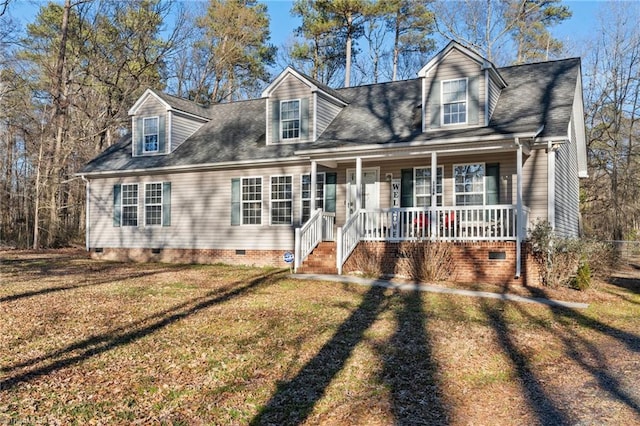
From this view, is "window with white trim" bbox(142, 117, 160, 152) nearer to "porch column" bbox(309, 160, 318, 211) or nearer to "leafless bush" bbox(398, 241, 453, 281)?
"porch column" bbox(309, 160, 318, 211)

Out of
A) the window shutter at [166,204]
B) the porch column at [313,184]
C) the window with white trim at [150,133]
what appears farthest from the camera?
the window with white trim at [150,133]

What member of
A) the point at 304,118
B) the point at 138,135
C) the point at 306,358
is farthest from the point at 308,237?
the point at 138,135

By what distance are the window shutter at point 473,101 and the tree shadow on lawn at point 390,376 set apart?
7.09 m

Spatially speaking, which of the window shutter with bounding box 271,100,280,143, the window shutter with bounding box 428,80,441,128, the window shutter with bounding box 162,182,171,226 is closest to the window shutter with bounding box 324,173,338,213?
the window shutter with bounding box 271,100,280,143

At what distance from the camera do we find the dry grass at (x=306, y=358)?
17.8 feet

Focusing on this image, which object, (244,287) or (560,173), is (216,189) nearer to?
(244,287)

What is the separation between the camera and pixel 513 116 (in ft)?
47.3

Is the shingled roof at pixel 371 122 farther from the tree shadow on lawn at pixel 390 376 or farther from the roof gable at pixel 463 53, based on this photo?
the tree shadow on lawn at pixel 390 376

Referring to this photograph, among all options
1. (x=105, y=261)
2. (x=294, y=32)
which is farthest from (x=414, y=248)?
(x=294, y=32)

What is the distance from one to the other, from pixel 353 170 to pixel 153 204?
7368 mm

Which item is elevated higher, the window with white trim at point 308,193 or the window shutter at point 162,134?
the window shutter at point 162,134

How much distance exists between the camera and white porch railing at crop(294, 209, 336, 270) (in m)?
14.5

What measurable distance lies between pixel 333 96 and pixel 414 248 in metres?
6.55

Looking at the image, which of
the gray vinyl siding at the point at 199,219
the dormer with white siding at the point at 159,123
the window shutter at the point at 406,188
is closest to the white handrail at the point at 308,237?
the gray vinyl siding at the point at 199,219
